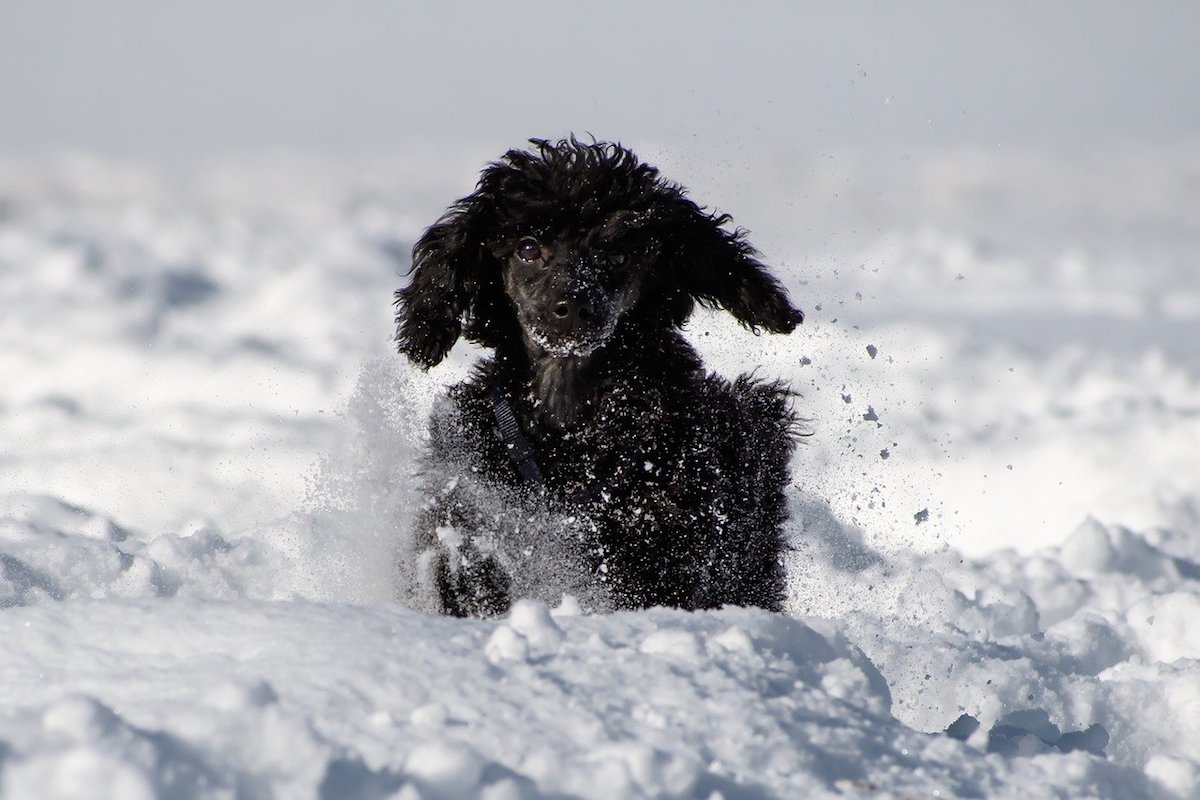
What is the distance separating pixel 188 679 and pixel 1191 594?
4.11 meters

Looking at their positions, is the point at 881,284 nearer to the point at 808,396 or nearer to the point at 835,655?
the point at 808,396

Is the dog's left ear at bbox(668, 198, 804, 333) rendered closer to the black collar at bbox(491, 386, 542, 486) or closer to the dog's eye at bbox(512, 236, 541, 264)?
the dog's eye at bbox(512, 236, 541, 264)

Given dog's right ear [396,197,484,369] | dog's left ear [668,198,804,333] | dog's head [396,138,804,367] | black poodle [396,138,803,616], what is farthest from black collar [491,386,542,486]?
dog's left ear [668,198,804,333]

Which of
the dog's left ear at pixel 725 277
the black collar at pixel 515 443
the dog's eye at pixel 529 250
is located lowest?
the black collar at pixel 515 443

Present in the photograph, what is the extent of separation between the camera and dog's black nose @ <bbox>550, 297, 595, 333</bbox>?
3.94 m

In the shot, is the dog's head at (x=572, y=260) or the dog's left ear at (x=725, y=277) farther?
the dog's left ear at (x=725, y=277)

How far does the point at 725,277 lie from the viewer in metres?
4.58

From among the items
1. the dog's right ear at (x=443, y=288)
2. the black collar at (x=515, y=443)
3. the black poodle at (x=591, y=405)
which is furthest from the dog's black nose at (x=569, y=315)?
the dog's right ear at (x=443, y=288)

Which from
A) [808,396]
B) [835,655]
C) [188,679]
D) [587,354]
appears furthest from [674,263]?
[188,679]

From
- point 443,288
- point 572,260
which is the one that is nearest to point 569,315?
point 572,260

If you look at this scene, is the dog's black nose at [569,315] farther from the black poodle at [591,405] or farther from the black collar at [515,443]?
the black collar at [515,443]

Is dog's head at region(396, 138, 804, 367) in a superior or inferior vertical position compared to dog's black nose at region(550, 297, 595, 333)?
superior

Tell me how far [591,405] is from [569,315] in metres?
0.37

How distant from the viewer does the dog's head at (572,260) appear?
13.7 feet
